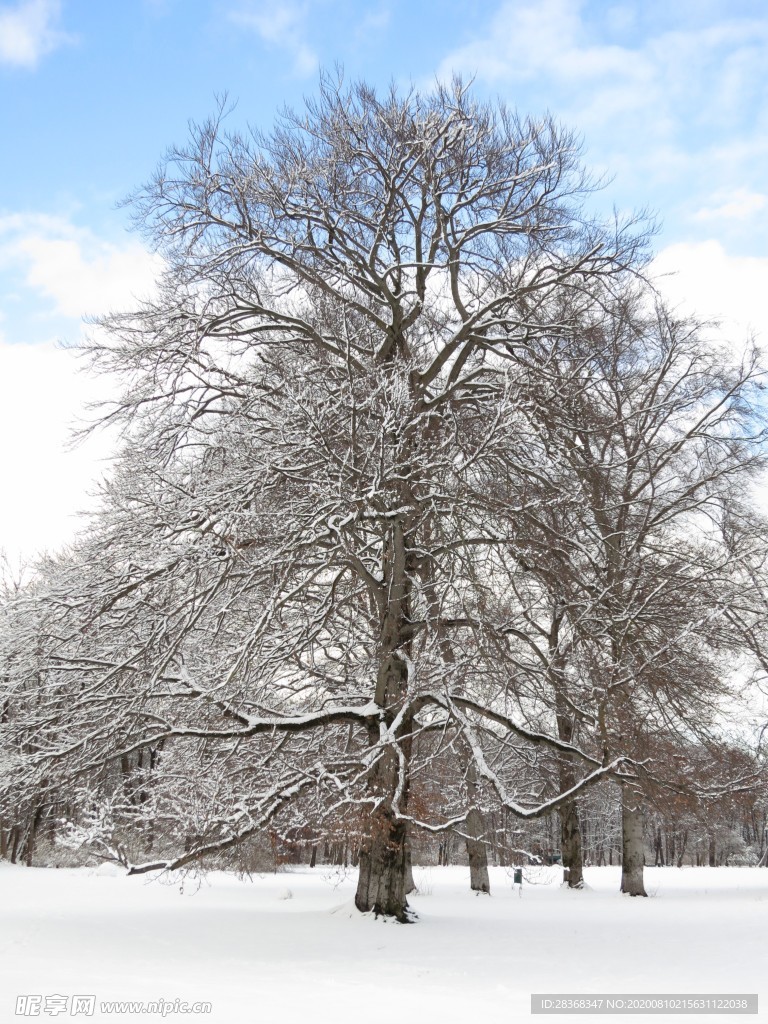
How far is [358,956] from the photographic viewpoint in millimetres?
8281

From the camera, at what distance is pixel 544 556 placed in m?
10.1

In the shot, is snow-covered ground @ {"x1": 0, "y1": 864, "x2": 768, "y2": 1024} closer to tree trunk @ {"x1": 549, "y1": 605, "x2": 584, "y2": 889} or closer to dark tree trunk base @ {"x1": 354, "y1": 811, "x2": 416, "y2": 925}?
dark tree trunk base @ {"x1": 354, "y1": 811, "x2": 416, "y2": 925}

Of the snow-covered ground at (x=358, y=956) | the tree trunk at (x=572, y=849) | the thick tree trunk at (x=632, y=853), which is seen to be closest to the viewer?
the snow-covered ground at (x=358, y=956)

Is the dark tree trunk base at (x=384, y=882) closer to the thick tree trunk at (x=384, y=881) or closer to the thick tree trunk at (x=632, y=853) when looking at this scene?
the thick tree trunk at (x=384, y=881)

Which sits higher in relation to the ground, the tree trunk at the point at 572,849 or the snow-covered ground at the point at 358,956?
the tree trunk at the point at 572,849

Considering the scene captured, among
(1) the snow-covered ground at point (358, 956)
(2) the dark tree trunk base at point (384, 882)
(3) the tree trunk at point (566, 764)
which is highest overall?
(3) the tree trunk at point (566, 764)

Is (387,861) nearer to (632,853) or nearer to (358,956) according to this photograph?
(358,956)

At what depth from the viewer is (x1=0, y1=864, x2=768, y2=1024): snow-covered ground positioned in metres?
5.85

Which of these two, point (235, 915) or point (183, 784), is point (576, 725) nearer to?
point (183, 784)

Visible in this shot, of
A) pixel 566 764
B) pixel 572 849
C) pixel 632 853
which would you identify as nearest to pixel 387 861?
pixel 566 764

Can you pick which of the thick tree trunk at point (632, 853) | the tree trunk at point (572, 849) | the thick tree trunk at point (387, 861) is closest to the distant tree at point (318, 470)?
the thick tree trunk at point (387, 861)

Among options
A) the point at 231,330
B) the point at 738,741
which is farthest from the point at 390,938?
the point at 231,330

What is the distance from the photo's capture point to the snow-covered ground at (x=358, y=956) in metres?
5.85

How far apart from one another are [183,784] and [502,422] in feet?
18.8
